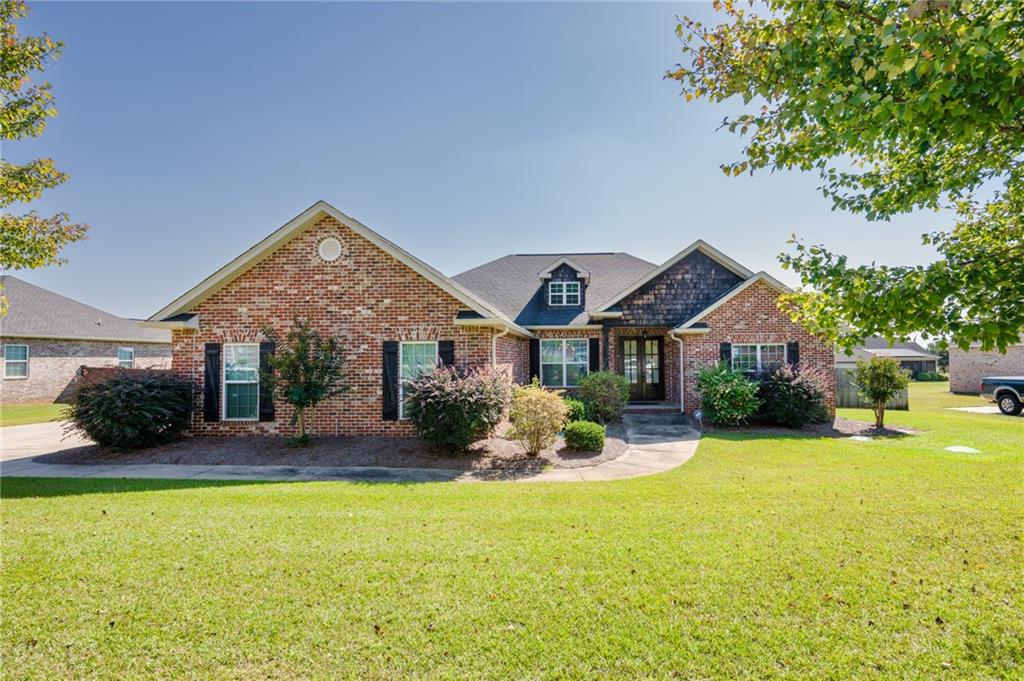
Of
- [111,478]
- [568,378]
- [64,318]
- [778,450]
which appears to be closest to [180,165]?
[111,478]

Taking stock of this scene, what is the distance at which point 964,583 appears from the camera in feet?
13.5

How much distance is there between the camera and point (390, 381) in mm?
11586

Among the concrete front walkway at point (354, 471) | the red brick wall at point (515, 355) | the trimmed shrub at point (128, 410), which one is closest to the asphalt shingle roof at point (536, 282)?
the red brick wall at point (515, 355)

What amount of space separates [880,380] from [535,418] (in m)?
11.0

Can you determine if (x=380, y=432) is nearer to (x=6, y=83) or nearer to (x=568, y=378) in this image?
(x=568, y=378)

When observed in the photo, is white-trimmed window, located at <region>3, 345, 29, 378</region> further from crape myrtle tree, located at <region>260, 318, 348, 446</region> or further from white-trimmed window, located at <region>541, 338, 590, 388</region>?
white-trimmed window, located at <region>541, 338, 590, 388</region>

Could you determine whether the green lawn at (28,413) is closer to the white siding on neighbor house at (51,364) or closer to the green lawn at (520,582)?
the white siding on neighbor house at (51,364)

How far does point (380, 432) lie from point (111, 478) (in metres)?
5.04

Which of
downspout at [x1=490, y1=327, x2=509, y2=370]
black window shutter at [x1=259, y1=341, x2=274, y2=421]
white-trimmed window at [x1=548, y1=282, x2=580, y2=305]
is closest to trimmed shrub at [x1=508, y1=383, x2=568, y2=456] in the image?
downspout at [x1=490, y1=327, x2=509, y2=370]

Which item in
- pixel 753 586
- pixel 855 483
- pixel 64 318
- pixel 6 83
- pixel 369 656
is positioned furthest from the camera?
pixel 64 318

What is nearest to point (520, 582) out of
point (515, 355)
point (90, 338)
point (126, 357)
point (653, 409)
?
point (515, 355)

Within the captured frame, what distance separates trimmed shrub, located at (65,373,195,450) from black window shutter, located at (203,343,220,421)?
601 millimetres

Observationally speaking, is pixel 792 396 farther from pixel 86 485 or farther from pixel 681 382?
pixel 86 485

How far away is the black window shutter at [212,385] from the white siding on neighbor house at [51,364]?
13.0m
